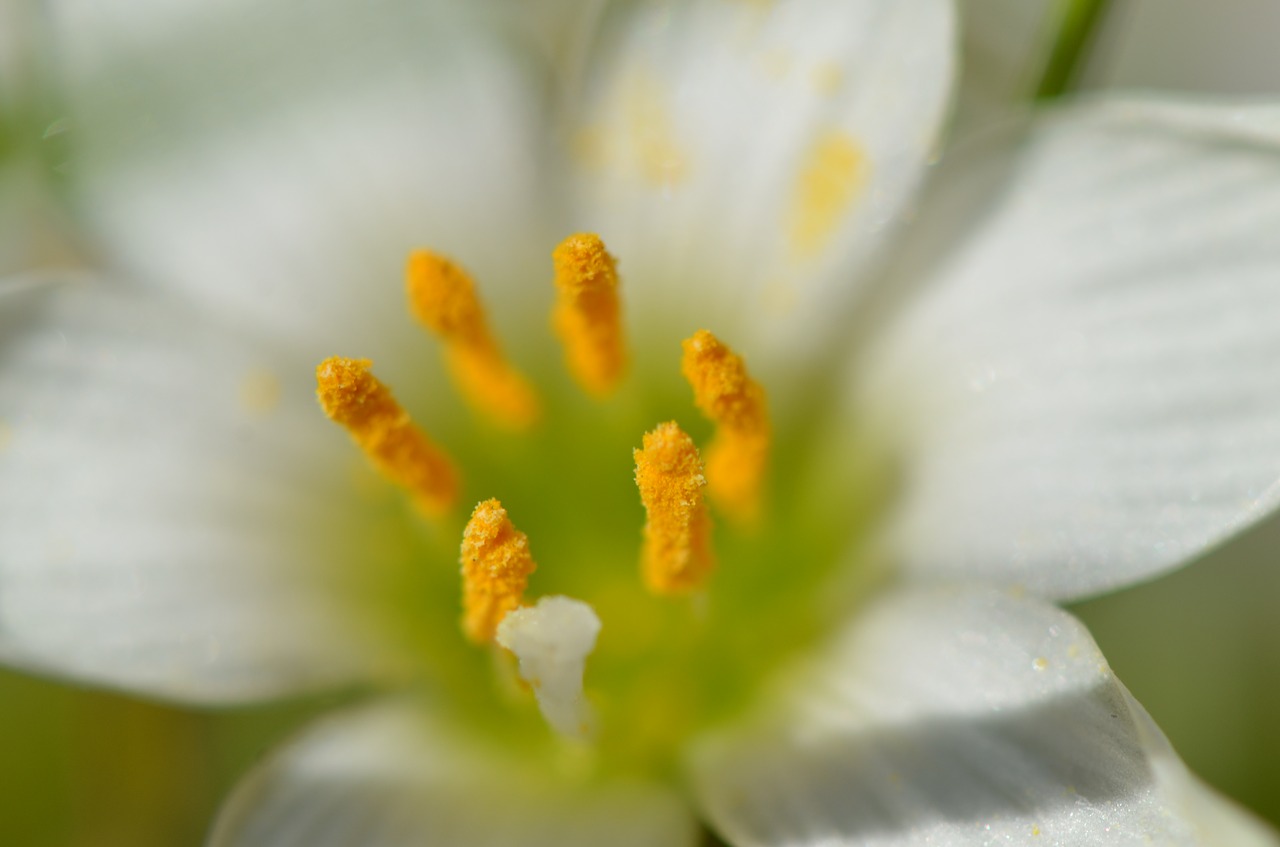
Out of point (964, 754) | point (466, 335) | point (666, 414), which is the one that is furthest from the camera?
point (666, 414)

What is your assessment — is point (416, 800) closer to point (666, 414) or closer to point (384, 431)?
point (384, 431)

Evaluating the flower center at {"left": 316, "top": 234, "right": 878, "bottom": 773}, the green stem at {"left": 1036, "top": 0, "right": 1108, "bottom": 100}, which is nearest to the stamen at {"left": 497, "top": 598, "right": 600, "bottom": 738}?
the flower center at {"left": 316, "top": 234, "right": 878, "bottom": 773}

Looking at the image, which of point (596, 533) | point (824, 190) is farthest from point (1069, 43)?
point (596, 533)

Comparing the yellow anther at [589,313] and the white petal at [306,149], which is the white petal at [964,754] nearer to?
the yellow anther at [589,313]

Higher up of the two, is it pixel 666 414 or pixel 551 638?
pixel 666 414

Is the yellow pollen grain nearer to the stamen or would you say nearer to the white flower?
the white flower

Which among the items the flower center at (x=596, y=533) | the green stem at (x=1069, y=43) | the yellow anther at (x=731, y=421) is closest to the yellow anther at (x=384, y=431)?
the flower center at (x=596, y=533)
